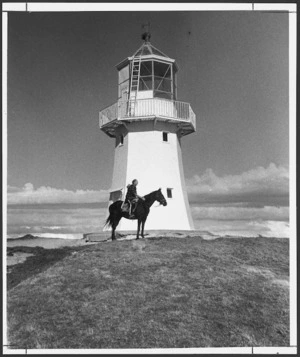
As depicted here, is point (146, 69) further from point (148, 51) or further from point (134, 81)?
point (134, 81)

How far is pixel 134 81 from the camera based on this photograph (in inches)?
798

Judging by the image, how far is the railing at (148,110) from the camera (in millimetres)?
19984

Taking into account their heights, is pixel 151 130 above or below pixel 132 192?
above

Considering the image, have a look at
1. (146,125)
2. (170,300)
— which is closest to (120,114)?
(146,125)

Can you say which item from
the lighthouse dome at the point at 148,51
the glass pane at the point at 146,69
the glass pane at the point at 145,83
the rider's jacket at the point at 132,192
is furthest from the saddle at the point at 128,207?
the lighthouse dome at the point at 148,51

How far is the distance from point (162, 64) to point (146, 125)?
2.97 m

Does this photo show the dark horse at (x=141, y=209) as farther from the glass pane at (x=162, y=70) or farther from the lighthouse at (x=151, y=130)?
the glass pane at (x=162, y=70)

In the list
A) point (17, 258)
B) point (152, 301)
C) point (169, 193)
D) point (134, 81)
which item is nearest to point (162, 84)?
point (134, 81)

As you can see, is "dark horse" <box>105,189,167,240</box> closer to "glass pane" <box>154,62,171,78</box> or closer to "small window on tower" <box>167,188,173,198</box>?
"small window on tower" <box>167,188,173,198</box>

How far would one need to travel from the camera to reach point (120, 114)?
20125mm

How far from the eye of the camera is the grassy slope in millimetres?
11641

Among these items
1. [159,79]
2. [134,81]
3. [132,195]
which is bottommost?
[132,195]

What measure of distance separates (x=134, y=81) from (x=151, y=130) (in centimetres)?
239

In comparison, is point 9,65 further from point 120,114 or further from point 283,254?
point 283,254
